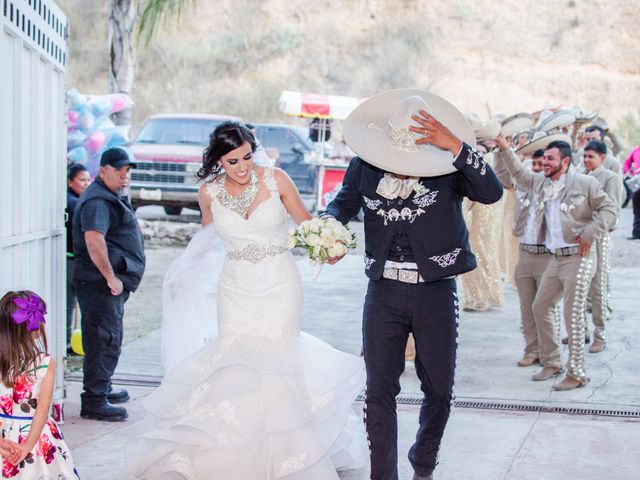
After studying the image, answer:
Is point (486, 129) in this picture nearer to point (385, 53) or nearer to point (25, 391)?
point (25, 391)

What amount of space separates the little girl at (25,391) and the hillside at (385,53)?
1542 inches

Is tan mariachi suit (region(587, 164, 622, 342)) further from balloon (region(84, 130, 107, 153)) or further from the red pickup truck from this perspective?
the red pickup truck

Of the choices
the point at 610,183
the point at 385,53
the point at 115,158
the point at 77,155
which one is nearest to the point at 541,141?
the point at 610,183

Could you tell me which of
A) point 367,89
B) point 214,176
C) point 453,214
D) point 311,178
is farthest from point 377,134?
point 367,89

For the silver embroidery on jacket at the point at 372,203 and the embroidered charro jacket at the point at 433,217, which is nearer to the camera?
the embroidered charro jacket at the point at 433,217

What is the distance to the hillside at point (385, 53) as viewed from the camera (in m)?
46.2

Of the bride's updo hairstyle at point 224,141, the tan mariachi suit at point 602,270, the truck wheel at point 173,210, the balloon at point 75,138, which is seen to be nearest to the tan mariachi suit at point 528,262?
the tan mariachi suit at point 602,270

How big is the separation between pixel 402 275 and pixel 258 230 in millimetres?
1030

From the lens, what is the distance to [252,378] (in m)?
5.46

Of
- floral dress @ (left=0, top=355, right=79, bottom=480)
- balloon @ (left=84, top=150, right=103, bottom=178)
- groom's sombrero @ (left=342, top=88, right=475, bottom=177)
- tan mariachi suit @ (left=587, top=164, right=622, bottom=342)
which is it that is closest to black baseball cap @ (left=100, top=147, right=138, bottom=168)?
groom's sombrero @ (left=342, top=88, right=475, bottom=177)

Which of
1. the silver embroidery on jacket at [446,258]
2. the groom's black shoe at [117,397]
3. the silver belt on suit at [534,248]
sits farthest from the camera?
the silver belt on suit at [534,248]

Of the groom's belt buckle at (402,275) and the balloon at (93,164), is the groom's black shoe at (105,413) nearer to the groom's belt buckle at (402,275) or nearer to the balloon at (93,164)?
the groom's belt buckle at (402,275)

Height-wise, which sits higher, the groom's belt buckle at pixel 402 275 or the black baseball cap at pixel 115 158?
the black baseball cap at pixel 115 158

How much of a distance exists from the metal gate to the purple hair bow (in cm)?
124
